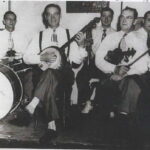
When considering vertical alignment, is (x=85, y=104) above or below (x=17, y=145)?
above

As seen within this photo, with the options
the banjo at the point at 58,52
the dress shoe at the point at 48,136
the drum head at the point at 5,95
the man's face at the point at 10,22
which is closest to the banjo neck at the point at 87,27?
the banjo at the point at 58,52

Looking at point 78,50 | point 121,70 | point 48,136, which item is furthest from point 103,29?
point 48,136

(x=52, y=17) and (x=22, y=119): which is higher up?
(x=52, y=17)

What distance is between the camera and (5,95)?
309 cm

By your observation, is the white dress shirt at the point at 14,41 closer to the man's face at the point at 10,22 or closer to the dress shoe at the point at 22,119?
the man's face at the point at 10,22

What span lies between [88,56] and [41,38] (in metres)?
0.42

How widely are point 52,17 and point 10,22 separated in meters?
0.36

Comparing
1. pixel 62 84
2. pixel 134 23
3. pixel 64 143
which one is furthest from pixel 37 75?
pixel 134 23

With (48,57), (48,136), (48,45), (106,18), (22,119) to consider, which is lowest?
(48,136)

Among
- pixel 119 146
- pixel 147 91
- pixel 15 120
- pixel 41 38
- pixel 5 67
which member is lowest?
pixel 119 146

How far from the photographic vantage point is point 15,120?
3137 mm

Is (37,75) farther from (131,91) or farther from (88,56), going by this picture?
(131,91)

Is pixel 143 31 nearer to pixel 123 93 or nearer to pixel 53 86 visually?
pixel 123 93

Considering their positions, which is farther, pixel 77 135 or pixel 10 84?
pixel 77 135
